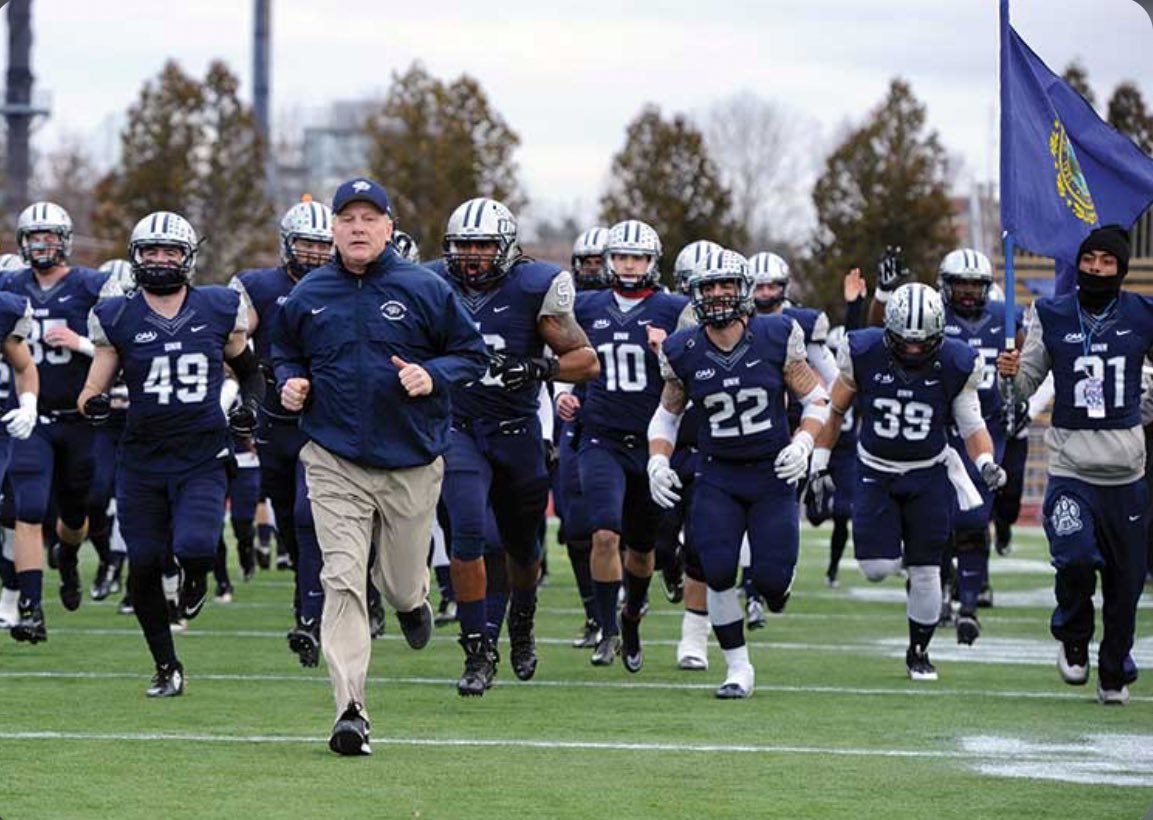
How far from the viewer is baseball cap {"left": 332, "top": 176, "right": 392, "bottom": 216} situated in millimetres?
8695

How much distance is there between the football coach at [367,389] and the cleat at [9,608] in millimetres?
4665

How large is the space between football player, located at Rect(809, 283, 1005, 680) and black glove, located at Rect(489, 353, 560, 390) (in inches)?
64.1

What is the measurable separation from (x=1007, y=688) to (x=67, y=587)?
5496mm

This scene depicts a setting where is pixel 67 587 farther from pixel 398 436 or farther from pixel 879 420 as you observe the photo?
pixel 398 436

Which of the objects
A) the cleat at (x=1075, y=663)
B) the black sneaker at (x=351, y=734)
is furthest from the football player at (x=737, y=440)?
the black sneaker at (x=351, y=734)

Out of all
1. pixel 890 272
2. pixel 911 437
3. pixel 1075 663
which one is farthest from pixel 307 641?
pixel 890 272

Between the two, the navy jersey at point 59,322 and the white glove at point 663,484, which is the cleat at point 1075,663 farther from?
the navy jersey at point 59,322

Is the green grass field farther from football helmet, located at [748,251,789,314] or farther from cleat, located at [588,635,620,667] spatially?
football helmet, located at [748,251,789,314]

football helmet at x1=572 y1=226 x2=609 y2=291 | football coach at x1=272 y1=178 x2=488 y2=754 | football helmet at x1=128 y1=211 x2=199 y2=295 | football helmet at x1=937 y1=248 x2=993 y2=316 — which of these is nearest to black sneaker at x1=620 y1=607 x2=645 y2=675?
football helmet at x1=128 y1=211 x2=199 y2=295

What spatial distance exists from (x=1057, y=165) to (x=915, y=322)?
36.7 inches

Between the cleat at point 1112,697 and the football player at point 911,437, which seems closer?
the cleat at point 1112,697

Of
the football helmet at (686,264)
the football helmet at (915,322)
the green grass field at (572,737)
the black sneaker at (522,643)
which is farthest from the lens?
the football helmet at (686,264)

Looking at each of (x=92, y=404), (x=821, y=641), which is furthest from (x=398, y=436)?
(x=821, y=641)

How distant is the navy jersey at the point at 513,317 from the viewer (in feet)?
34.5
